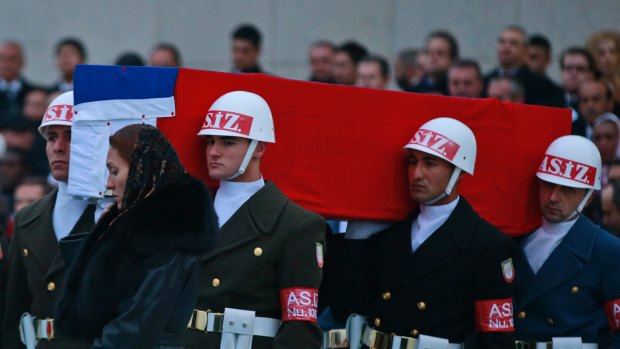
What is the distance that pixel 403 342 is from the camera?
7848mm

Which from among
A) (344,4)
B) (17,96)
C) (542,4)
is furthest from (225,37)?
(542,4)

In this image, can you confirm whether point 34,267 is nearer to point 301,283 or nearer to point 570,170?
point 301,283

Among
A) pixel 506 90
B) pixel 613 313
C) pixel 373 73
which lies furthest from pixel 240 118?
pixel 373 73

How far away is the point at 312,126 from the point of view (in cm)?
785

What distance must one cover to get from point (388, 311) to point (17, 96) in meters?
7.28

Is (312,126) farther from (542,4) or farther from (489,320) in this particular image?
(542,4)

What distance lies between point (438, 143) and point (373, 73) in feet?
14.1

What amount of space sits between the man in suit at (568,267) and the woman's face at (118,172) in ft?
9.75

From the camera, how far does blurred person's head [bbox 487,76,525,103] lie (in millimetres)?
10898

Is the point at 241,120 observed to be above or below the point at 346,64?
below

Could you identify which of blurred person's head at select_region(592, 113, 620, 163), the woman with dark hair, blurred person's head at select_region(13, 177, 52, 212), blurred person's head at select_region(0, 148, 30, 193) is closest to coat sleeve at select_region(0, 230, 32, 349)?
the woman with dark hair

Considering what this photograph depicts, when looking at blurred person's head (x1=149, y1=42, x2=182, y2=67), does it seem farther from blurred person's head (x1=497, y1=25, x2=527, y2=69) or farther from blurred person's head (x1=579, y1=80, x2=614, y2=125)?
blurred person's head (x1=579, y1=80, x2=614, y2=125)

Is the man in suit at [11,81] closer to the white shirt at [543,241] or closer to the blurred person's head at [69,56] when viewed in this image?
the blurred person's head at [69,56]

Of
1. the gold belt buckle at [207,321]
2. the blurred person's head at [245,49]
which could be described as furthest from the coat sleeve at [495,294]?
the blurred person's head at [245,49]
